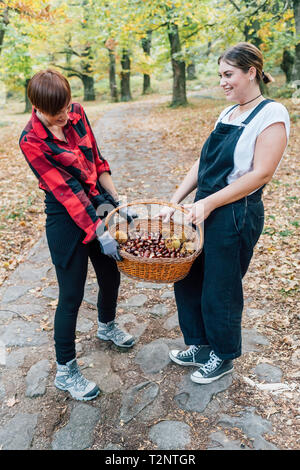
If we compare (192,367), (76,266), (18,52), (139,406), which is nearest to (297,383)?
(192,367)

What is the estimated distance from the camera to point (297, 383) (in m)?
2.63

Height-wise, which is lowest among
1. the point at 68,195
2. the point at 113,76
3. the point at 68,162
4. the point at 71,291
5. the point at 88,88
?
the point at 88,88

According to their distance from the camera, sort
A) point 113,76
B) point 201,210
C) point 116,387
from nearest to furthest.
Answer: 1. point 201,210
2. point 116,387
3. point 113,76

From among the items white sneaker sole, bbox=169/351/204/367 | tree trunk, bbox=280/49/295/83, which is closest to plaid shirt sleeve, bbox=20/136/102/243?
white sneaker sole, bbox=169/351/204/367

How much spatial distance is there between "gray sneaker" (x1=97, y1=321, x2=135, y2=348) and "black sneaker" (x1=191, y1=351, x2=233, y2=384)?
63 cm

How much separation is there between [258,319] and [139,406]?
1.45 meters

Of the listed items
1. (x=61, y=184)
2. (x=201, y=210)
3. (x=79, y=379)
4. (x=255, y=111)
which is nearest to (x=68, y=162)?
(x=61, y=184)

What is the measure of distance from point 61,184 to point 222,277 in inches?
45.0

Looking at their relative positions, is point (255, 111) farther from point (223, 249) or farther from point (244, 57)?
point (223, 249)

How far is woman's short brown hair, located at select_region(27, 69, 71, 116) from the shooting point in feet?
6.27


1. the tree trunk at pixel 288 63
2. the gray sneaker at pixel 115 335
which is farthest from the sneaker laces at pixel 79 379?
the tree trunk at pixel 288 63

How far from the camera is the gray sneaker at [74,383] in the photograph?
253 cm

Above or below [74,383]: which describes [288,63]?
above

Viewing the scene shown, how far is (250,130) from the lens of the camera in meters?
2.04
